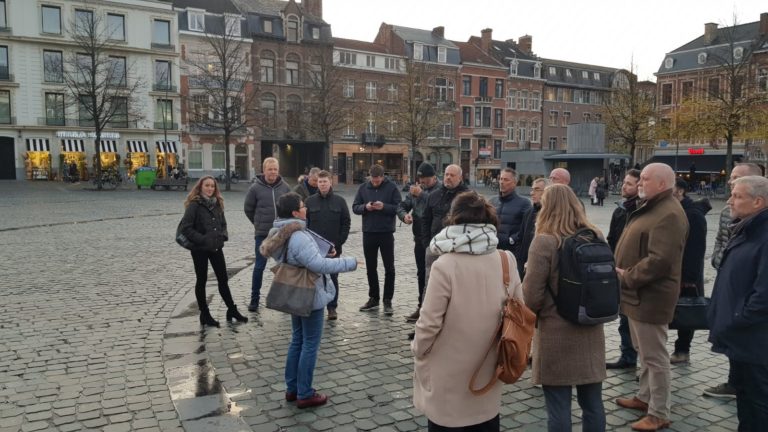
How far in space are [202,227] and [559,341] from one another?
447 centimetres

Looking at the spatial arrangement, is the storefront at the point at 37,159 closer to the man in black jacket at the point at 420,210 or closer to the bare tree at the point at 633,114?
the bare tree at the point at 633,114

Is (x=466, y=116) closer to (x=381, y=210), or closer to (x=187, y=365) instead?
(x=381, y=210)

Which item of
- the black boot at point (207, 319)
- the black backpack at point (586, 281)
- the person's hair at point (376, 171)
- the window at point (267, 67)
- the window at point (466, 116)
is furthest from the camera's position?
the window at point (466, 116)

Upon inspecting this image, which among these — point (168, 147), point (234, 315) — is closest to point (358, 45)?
point (168, 147)

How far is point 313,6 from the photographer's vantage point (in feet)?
169

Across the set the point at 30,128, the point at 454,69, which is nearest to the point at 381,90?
the point at 454,69

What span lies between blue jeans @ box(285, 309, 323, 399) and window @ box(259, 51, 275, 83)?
1805 inches

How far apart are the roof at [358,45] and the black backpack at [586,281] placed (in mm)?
49608

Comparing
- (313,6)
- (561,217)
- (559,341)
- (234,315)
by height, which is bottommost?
(234,315)

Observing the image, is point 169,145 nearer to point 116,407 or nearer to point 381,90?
point 381,90

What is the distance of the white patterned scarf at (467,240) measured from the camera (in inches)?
116

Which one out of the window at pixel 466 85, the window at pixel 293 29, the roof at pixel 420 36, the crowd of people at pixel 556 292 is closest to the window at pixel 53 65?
the window at pixel 293 29

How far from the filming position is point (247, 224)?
698 inches

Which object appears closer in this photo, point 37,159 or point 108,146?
point 37,159
